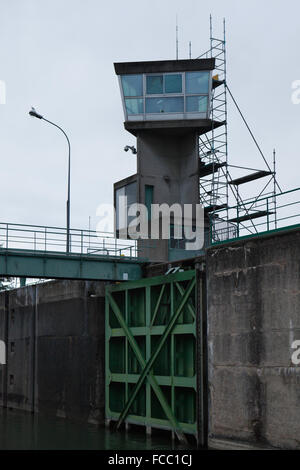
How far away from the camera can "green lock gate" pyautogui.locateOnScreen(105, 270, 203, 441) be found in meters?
19.6

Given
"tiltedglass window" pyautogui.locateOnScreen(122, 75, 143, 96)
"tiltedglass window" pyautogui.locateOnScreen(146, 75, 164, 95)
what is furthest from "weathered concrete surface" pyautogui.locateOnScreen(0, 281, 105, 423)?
"tiltedglass window" pyautogui.locateOnScreen(146, 75, 164, 95)

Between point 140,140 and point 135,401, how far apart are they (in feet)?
47.7

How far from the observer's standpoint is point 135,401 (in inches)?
863

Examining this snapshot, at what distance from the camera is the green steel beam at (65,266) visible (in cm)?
2052

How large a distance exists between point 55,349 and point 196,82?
14.6m

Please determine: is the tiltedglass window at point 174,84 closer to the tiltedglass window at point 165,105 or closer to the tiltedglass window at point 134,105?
the tiltedglass window at point 165,105

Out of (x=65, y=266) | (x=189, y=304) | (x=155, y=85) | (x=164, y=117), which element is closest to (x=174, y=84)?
(x=155, y=85)

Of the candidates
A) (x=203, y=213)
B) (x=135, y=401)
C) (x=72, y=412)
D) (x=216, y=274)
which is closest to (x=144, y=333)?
(x=135, y=401)

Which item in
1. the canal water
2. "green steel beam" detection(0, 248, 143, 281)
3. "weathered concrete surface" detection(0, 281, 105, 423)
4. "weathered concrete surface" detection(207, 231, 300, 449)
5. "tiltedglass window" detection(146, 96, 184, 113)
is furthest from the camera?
"tiltedglass window" detection(146, 96, 184, 113)

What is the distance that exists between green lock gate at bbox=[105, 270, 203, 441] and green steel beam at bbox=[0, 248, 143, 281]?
2.18 ft

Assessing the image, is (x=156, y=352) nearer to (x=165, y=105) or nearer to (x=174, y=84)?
(x=165, y=105)

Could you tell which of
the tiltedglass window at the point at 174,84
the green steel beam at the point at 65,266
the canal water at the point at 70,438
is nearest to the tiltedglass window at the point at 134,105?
the tiltedglass window at the point at 174,84

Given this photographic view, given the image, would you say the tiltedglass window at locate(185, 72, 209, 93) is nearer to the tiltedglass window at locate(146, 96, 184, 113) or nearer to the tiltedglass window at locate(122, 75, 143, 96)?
the tiltedglass window at locate(146, 96, 184, 113)

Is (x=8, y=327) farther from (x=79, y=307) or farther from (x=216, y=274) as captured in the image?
(x=216, y=274)
